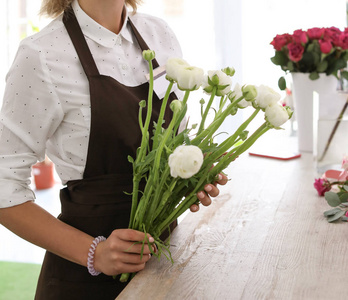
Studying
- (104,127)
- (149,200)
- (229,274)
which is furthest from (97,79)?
(229,274)

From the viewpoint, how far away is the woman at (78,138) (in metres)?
1.34

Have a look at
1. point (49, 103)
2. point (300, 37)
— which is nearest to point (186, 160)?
point (49, 103)

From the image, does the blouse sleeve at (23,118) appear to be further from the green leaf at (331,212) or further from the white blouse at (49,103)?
the green leaf at (331,212)

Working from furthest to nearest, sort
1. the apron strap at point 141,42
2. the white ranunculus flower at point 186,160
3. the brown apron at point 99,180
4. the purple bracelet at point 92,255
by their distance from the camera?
the apron strap at point 141,42, the brown apron at point 99,180, the purple bracelet at point 92,255, the white ranunculus flower at point 186,160

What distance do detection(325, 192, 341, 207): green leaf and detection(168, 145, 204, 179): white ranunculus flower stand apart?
735 millimetres

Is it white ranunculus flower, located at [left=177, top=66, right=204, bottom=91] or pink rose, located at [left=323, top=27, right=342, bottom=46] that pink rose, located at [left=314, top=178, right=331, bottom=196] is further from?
white ranunculus flower, located at [left=177, top=66, right=204, bottom=91]

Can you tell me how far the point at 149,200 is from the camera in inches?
47.3

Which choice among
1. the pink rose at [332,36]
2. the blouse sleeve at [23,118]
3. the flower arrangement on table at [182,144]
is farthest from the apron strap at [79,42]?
the pink rose at [332,36]

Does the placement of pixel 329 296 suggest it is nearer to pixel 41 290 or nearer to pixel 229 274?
pixel 229 274

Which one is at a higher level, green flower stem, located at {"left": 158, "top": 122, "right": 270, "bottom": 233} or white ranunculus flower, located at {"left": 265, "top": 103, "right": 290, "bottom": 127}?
white ranunculus flower, located at {"left": 265, "top": 103, "right": 290, "bottom": 127}

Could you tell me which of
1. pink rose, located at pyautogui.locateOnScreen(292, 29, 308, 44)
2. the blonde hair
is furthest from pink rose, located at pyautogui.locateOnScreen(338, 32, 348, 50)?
the blonde hair

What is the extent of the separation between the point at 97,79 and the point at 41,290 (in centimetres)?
63

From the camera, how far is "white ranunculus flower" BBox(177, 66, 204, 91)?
1017 mm

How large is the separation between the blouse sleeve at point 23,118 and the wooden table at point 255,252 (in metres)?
0.39
